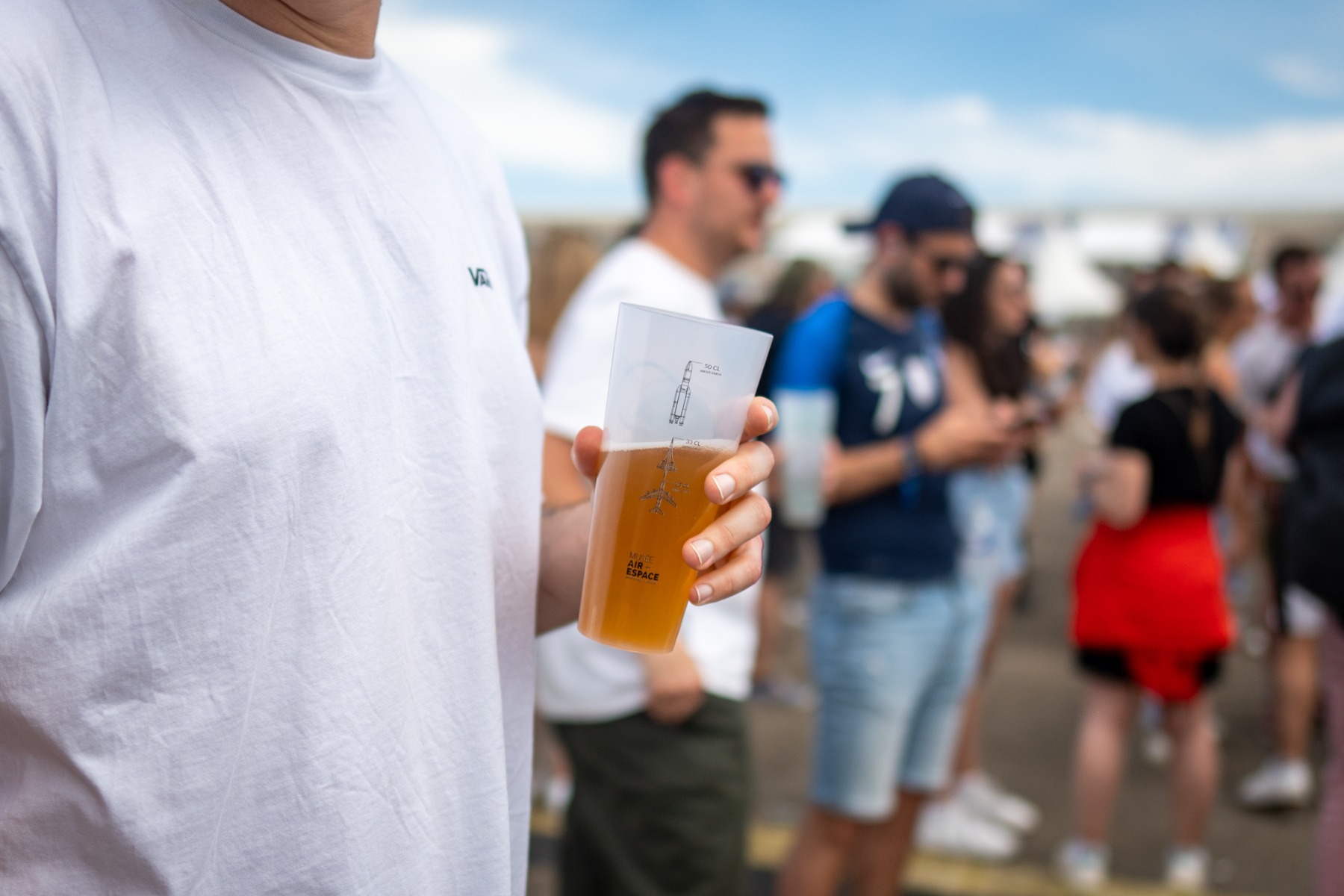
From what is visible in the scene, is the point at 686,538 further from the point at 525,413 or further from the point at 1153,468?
the point at 1153,468

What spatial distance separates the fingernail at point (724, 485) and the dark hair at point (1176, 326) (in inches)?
132

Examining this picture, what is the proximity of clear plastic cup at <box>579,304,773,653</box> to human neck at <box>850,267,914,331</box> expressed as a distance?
2.08 meters

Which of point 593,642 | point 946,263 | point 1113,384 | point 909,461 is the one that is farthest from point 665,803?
point 1113,384

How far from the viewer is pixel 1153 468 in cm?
376

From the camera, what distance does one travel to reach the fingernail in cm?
108

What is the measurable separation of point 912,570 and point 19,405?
252 centimetres

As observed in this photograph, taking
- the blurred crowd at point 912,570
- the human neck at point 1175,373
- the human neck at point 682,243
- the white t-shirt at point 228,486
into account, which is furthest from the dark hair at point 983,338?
the white t-shirt at point 228,486

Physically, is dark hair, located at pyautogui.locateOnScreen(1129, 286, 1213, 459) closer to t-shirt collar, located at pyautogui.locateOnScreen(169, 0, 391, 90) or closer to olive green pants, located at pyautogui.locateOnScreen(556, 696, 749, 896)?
olive green pants, located at pyautogui.locateOnScreen(556, 696, 749, 896)

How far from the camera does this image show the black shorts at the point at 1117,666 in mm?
3836

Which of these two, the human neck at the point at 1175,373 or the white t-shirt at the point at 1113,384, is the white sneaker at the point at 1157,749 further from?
the human neck at the point at 1175,373

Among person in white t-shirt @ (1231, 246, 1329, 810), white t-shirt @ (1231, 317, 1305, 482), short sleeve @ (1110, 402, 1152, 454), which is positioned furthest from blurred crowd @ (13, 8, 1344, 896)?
white t-shirt @ (1231, 317, 1305, 482)

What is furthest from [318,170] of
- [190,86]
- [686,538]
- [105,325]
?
[686,538]

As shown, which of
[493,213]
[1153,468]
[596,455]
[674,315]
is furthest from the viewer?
[1153,468]

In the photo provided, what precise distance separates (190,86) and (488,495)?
501 mm
